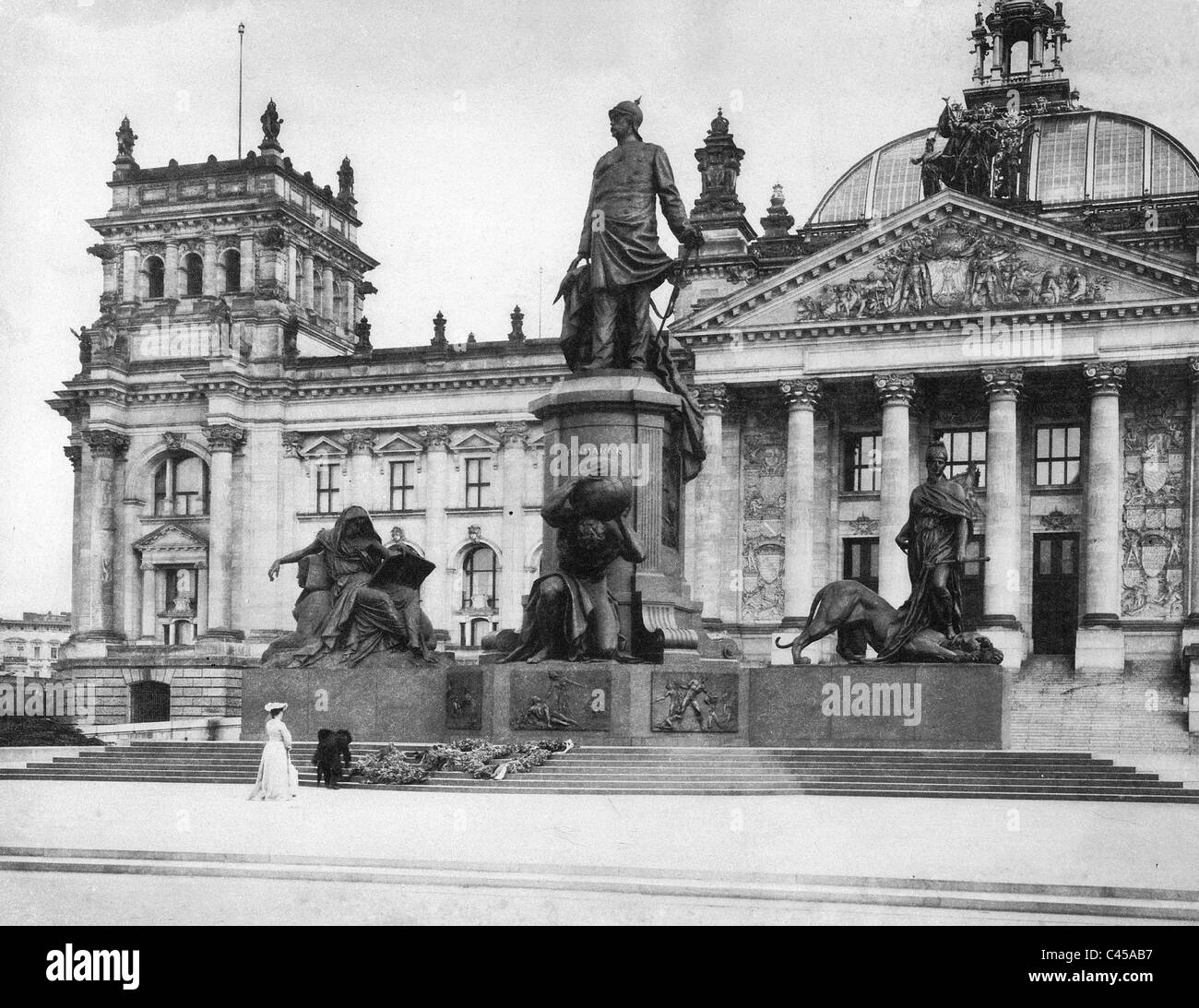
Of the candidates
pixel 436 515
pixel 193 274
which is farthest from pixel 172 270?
pixel 436 515

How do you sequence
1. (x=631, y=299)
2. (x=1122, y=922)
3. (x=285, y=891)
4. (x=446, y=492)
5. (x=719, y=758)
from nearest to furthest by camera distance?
(x=1122, y=922), (x=285, y=891), (x=719, y=758), (x=631, y=299), (x=446, y=492)

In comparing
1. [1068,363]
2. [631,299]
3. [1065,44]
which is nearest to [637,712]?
[631,299]

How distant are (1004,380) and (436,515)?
961 inches

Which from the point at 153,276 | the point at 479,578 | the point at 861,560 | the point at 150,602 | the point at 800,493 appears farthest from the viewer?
the point at 153,276

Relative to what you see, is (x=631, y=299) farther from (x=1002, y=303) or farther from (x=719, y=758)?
(x=1002, y=303)

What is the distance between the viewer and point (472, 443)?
68812 mm

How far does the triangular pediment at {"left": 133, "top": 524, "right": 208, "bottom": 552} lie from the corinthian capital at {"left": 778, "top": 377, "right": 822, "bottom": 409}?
26.3 m

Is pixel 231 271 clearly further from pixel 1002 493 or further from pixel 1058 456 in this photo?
pixel 1058 456

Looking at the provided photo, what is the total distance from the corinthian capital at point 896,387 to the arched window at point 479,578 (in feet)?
61.1

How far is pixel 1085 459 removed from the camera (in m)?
58.0

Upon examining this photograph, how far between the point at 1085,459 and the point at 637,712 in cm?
4141

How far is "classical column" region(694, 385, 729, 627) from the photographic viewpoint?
195 feet

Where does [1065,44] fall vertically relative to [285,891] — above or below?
above

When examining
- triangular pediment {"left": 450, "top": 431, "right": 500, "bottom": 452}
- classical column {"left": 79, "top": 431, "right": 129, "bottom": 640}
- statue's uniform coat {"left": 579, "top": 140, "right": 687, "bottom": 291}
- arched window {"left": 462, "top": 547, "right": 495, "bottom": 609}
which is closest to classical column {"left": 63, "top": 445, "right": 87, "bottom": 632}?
classical column {"left": 79, "top": 431, "right": 129, "bottom": 640}
